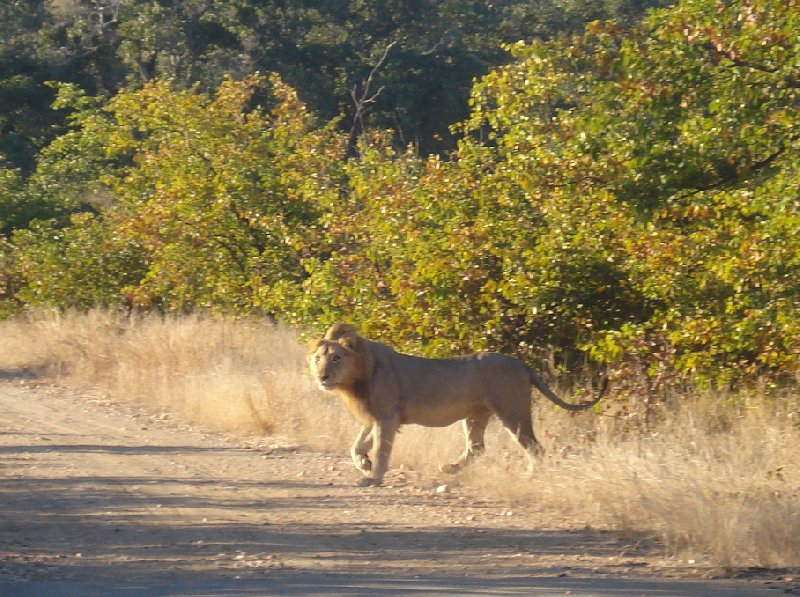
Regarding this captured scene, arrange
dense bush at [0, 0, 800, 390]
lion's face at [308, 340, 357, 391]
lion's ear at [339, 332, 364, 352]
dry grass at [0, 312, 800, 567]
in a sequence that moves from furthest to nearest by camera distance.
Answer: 1. dense bush at [0, 0, 800, 390]
2. lion's ear at [339, 332, 364, 352]
3. lion's face at [308, 340, 357, 391]
4. dry grass at [0, 312, 800, 567]

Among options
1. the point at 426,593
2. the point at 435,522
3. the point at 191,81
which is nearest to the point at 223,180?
the point at 435,522

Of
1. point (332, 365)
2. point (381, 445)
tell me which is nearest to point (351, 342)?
point (332, 365)

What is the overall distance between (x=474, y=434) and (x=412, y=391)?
81 centimetres

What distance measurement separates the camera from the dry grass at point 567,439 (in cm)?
799

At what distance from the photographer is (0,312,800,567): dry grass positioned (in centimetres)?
799

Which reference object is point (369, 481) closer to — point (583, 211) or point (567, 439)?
point (567, 439)

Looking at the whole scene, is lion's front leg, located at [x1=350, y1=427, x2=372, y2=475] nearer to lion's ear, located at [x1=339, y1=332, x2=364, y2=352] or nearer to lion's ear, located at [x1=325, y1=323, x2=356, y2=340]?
lion's ear, located at [x1=339, y1=332, x2=364, y2=352]

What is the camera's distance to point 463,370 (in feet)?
33.0

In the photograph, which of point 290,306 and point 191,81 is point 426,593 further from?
point 191,81

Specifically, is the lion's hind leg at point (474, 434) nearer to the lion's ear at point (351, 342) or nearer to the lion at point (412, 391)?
the lion at point (412, 391)

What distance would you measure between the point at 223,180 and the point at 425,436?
7285 mm

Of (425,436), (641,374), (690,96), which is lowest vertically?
(425,436)

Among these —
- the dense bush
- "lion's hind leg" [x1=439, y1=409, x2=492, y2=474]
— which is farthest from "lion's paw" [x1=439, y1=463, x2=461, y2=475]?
the dense bush

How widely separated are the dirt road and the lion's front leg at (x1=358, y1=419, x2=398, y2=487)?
0.10m
